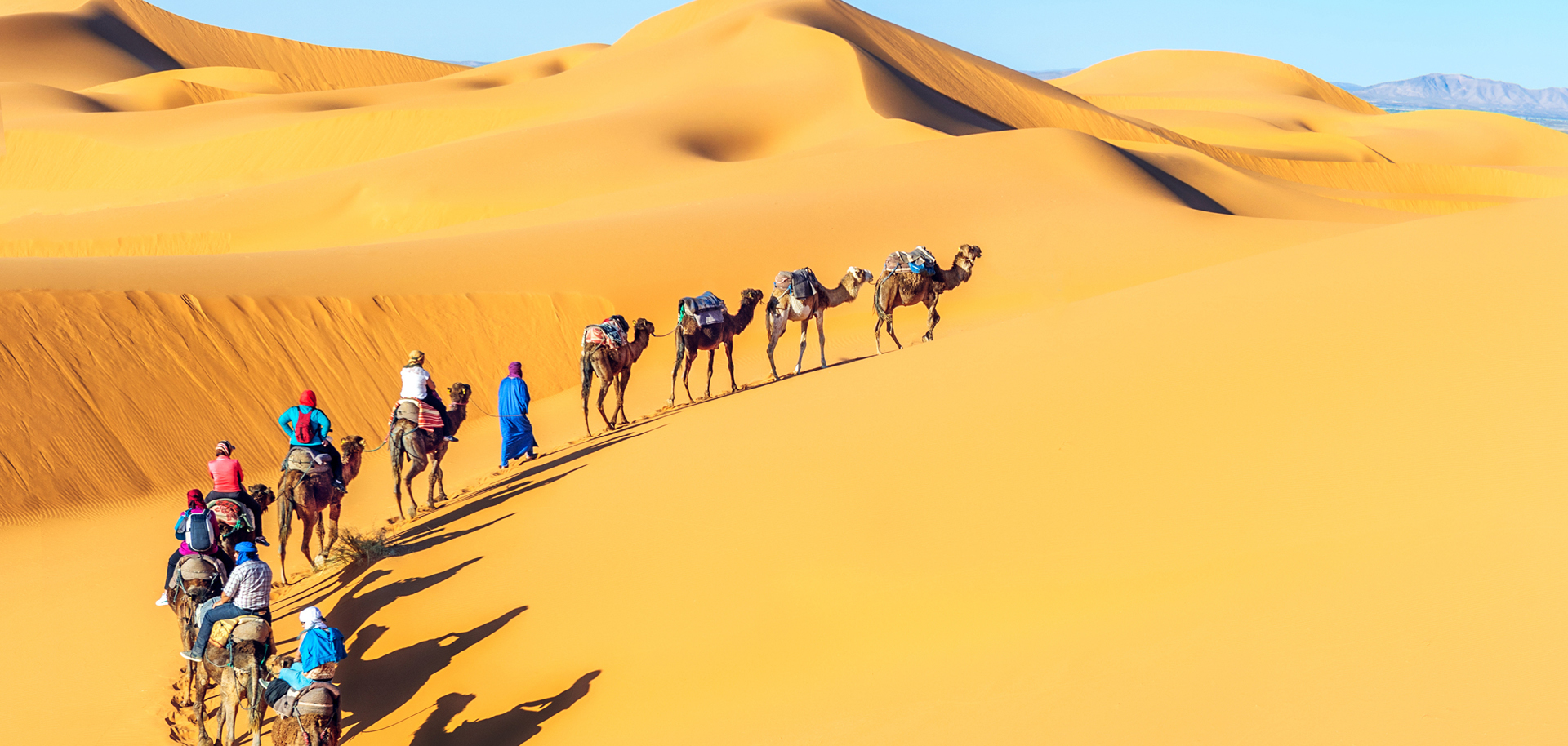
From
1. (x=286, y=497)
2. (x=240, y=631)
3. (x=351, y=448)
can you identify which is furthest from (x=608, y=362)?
(x=240, y=631)

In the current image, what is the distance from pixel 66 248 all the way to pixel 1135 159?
1405 inches

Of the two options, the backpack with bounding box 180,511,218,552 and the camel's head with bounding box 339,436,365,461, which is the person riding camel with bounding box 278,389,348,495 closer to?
the camel's head with bounding box 339,436,365,461

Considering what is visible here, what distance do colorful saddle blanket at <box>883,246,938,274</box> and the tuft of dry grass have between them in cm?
956

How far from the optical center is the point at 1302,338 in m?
9.38

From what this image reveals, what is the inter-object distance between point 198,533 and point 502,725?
2991 mm

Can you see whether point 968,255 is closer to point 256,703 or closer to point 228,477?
point 228,477

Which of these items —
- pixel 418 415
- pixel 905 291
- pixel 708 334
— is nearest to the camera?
pixel 418 415

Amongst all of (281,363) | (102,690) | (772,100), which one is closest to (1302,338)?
(102,690)

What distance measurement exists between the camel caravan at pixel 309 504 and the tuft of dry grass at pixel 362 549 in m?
0.22

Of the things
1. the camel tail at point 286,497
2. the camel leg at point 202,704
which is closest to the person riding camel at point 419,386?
the camel tail at point 286,497

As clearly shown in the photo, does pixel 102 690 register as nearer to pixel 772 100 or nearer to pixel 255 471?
pixel 255 471

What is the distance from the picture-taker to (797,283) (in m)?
16.7

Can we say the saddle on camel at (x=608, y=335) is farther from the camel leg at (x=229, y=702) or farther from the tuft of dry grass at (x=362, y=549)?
the camel leg at (x=229, y=702)

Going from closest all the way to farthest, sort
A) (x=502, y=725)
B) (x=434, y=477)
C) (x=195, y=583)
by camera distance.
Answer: (x=502, y=725)
(x=195, y=583)
(x=434, y=477)
